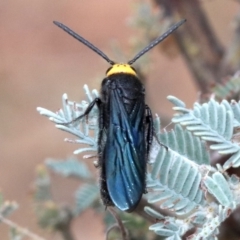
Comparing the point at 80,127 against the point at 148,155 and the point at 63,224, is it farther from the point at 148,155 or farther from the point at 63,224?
the point at 63,224

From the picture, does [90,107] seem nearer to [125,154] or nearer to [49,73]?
[125,154]

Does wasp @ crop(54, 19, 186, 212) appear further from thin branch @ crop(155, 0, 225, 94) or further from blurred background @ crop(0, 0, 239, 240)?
blurred background @ crop(0, 0, 239, 240)

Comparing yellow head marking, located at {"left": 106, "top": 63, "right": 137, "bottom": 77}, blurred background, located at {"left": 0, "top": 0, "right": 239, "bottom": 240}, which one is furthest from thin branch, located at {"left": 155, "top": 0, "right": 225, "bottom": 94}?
blurred background, located at {"left": 0, "top": 0, "right": 239, "bottom": 240}

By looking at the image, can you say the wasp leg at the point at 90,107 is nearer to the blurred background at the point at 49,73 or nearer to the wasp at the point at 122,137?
the wasp at the point at 122,137

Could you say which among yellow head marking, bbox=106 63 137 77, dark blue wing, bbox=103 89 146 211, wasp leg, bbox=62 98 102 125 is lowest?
dark blue wing, bbox=103 89 146 211

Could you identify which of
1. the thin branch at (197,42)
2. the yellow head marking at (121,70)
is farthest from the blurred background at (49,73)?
the yellow head marking at (121,70)

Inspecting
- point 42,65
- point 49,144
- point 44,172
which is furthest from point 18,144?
point 44,172

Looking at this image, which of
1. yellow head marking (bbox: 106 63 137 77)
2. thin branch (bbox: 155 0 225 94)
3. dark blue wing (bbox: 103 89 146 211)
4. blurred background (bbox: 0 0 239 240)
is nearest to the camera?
dark blue wing (bbox: 103 89 146 211)

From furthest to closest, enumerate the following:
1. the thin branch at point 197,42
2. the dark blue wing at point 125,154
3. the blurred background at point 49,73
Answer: the blurred background at point 49,73 < the thin branch at point 197,42 < the dark blue wing at point 125,154
